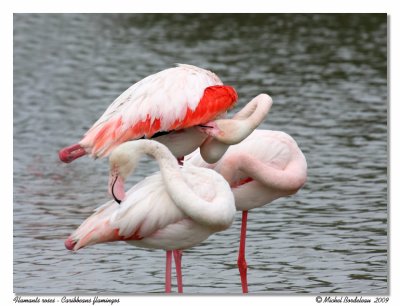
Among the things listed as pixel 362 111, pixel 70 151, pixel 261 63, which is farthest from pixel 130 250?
pixel 261 63

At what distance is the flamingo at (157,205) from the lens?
7.46 m

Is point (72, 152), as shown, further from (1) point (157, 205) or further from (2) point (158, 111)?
(1) point (157, 205)

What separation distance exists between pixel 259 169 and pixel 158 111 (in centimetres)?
87

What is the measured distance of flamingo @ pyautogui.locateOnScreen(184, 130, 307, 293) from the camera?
8469 millimetres

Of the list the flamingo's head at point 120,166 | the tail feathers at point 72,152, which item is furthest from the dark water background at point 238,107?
the flamingo's head at point 120,166

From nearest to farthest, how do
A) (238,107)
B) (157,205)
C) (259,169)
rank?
(157,205)
(259,169)
(238,107)

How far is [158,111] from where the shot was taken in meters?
8.09

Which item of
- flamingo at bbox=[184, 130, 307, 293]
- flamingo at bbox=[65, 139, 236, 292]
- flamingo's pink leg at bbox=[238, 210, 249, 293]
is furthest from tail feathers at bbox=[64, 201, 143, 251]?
flamingo's pink leg at bbox=[238, 210, 249, 293]

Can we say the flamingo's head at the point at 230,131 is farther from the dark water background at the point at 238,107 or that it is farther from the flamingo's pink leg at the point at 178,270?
the dark water background at the point at 238,107

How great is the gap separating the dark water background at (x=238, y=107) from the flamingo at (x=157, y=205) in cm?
76

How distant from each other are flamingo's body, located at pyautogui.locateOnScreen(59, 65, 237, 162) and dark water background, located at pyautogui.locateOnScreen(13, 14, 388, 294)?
1.04 m

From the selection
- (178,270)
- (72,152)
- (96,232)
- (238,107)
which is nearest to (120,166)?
(96,232)

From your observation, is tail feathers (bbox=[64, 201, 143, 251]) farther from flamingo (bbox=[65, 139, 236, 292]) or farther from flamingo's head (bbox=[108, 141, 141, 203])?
flamingo's head (bbox=[108, 141, 141, 203])
